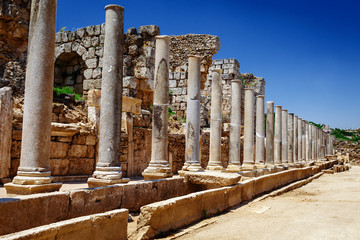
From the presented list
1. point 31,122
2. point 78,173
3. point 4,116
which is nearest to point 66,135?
point 78,173

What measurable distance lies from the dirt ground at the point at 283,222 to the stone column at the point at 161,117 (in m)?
2.45

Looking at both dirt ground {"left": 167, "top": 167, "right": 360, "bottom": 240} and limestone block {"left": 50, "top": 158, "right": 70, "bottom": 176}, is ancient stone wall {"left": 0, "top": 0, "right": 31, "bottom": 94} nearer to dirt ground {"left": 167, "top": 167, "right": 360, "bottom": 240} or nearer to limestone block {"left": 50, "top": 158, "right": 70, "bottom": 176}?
limestone block {"left": 50, "top": 158, "right": 70, "bottom": 176}

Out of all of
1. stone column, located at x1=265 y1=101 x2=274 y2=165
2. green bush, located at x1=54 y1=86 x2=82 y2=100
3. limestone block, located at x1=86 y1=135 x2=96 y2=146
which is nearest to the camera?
limestone block, located at x1=86 y1=135 x2=96 y2=146

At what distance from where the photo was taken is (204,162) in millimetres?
19203

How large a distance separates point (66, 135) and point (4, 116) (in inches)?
91.8

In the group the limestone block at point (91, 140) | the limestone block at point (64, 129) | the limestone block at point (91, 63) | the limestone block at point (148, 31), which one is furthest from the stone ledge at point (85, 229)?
the limestone block at point (148, 31)

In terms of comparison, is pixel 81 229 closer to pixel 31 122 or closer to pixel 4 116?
pixel 31 122

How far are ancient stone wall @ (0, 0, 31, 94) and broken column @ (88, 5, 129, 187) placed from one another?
25.0 ft

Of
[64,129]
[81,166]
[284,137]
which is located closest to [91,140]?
[81,166]

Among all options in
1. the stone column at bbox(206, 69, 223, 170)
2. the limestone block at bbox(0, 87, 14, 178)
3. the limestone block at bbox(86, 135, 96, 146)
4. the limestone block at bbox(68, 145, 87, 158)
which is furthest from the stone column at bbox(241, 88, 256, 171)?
the limestone block at bbox(0, 87, 14, 178)

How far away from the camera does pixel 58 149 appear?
11.3 m

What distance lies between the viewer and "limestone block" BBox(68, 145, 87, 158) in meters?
11.8

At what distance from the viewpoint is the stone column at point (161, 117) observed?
9547mm

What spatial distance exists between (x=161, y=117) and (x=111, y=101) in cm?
238
